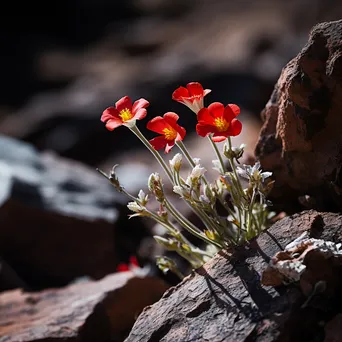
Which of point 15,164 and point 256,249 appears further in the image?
point 15,164


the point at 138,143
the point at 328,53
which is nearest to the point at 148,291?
the point at 328,53

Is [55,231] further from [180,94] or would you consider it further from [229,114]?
[229,114]

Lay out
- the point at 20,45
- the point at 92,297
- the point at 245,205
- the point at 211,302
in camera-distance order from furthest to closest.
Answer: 1. the point at 20,45
2. the point at 92,297
3. the point at 245,205
4. the point at 211,302

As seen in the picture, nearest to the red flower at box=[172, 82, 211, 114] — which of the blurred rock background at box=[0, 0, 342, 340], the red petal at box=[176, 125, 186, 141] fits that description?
the red petal at box=[176, 125, 186, 141]

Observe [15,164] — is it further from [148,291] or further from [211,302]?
[211,302]

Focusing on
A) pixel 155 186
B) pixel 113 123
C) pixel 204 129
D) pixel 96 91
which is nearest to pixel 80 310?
pixel 155 186
